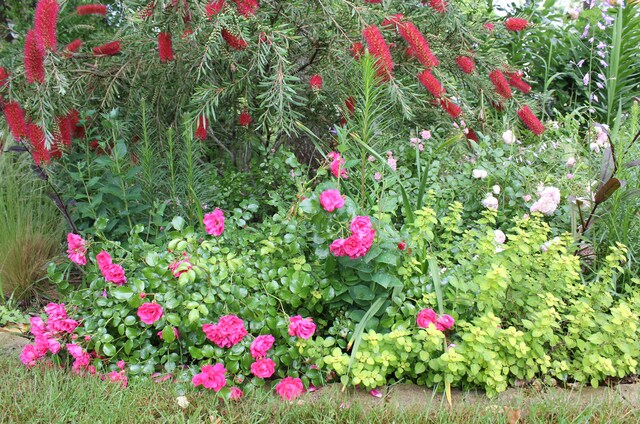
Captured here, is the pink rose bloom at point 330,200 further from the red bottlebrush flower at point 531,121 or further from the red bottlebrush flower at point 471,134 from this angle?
the red bottlebrush flower at point 471,134

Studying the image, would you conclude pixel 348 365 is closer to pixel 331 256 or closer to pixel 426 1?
pixel 331 256

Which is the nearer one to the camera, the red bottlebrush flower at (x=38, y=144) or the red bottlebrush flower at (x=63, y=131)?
the red bottlebrush flower at (x=38, y=144)

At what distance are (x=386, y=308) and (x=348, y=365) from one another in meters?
0.31

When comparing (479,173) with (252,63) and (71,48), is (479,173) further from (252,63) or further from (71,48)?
(71,48)

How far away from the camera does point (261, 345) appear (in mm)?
2078

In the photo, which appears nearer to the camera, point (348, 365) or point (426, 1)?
point (348, 365)

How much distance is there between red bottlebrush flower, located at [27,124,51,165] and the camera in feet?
7.75

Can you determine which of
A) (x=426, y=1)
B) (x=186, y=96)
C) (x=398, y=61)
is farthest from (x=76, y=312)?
(x=426, y=1)

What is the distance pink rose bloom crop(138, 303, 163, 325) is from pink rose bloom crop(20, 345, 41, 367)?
503mm

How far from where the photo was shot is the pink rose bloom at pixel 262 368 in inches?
81.4

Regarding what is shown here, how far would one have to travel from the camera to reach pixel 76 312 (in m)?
2.40

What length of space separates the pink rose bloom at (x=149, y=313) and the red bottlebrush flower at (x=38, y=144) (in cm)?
81

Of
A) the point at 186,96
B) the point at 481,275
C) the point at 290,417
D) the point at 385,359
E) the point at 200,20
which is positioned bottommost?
the point at 290,417

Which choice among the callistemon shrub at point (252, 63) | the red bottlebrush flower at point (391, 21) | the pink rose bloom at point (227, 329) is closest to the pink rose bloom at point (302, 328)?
the pink rose bloom at point (227, 329)
